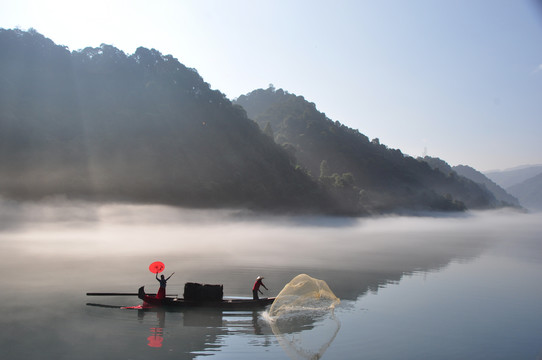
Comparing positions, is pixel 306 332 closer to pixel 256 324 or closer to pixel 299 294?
pixel 299 294

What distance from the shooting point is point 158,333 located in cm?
1895

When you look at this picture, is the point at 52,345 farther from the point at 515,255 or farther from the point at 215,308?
the point at 515,255

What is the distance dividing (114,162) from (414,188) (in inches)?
5127

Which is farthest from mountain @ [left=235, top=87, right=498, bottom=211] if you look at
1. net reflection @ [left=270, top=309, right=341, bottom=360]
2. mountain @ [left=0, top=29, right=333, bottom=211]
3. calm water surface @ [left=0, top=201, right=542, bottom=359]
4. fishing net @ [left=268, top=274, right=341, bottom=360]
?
net reflection @ [left=270, top=309, right=341, bottom=360]

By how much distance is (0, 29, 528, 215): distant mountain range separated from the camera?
3775 inches

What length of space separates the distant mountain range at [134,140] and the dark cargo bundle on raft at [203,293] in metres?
79.1

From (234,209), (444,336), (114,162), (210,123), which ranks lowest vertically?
(444,336)

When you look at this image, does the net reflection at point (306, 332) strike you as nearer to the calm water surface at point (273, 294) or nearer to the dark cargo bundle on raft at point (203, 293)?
the calm water surface at point (273, 294)

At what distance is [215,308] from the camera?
22.1 metres

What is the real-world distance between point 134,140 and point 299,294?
98.0 m

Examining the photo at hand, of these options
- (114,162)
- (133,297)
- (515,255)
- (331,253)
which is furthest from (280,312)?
(114,162)

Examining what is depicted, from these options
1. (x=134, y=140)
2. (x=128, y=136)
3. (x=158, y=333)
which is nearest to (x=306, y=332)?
(x=158, y=333)

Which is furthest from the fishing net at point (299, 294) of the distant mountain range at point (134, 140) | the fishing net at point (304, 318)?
the distant mountain range at point (134, 140)

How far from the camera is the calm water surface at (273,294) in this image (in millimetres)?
17312
